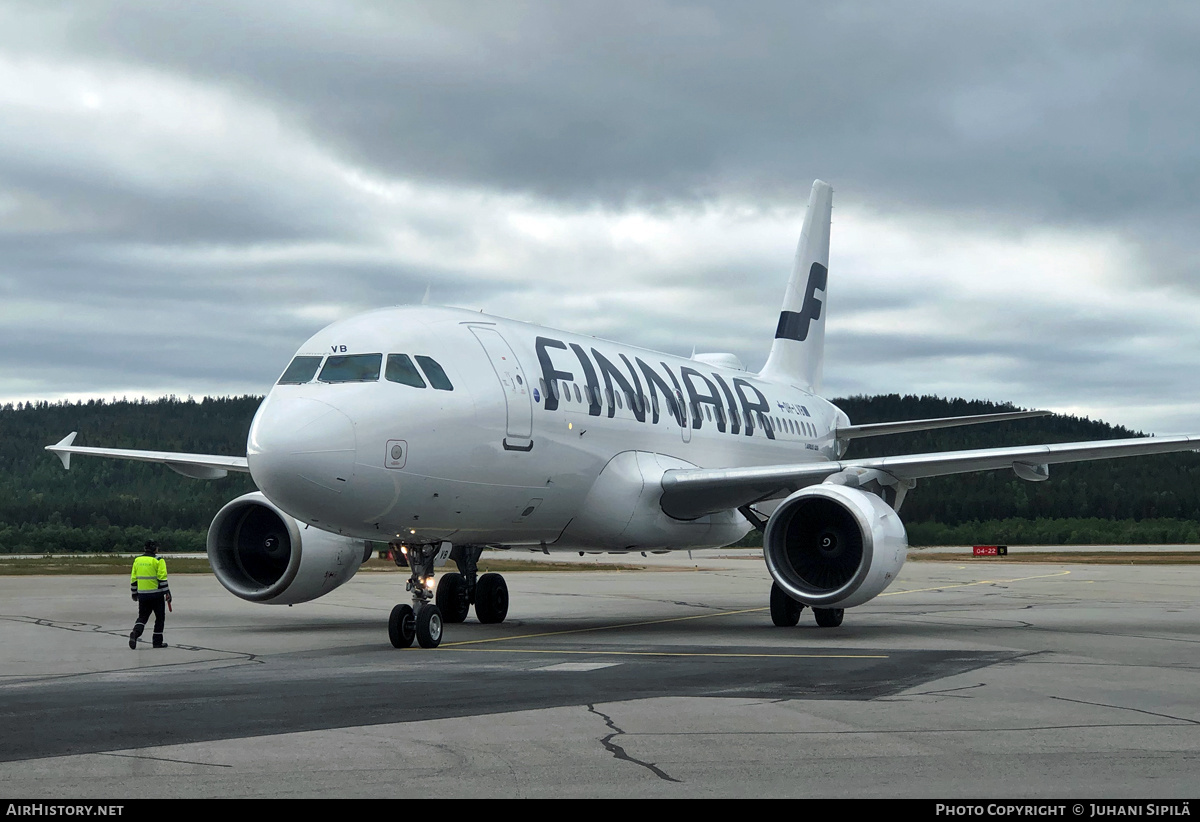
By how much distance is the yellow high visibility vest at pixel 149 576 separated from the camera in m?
16.5

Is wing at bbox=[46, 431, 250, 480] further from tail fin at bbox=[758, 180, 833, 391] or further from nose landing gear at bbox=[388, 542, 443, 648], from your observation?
tail fin at bbox=[758, 180, 833, 391]

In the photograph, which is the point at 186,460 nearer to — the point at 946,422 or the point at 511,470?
the point at 511,470

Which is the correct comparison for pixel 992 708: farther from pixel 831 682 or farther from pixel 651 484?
pixel 651 484

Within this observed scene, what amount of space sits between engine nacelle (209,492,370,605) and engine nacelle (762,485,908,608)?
6534 mm

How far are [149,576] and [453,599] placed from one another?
198 inches

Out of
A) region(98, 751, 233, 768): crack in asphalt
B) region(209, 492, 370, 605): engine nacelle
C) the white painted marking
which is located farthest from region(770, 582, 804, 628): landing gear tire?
region(98, 751, 233, 768): crack in asphalt

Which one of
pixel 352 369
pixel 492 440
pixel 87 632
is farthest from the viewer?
pixel 87 632

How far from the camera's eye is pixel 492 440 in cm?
1571

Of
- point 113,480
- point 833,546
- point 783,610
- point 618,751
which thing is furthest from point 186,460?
point 113,480

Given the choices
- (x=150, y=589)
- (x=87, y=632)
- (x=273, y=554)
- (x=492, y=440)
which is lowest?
(x=87, y=632)

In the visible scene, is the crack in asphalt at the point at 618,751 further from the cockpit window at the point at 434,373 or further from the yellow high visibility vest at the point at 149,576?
the yellow high visibility vest at the point at 149,576

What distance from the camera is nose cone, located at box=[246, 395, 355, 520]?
1366 cm

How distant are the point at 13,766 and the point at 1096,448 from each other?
52.6 feet

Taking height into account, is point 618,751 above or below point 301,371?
below
